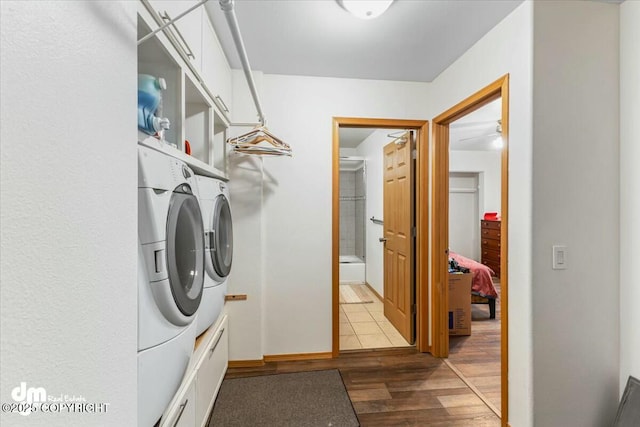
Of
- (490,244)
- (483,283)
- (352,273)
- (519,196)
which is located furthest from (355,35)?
(490,244)

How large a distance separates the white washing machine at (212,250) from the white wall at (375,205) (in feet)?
8.14

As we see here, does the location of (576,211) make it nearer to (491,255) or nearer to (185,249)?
(185,249)

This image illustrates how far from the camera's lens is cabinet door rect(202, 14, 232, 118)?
→ 1.64 metres

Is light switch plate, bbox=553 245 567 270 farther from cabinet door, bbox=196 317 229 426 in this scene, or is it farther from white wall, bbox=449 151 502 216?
white wall, bbox=449 151 502 216

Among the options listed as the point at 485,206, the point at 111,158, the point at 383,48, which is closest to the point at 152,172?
the point at 111,158

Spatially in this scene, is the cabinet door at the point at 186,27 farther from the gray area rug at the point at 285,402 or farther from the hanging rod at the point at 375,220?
the hanging rod at the point at 375,220

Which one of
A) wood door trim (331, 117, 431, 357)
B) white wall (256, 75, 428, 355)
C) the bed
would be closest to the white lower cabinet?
white wall (256, 75, 428, 355)

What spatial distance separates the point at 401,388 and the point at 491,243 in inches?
173

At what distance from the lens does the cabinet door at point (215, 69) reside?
64.4 inches

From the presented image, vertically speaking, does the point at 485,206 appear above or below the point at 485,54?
below

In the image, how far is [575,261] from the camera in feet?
5.10

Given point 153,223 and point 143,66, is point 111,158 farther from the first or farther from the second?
point 143,66

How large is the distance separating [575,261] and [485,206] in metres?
4.80

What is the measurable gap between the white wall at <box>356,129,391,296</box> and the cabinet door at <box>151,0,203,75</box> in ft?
9.10
